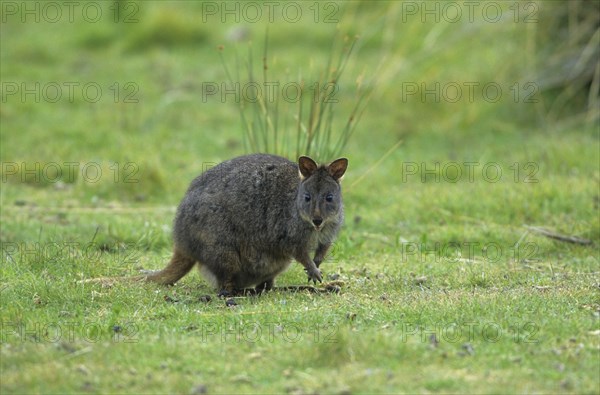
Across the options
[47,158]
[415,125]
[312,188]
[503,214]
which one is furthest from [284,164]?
[415,125]

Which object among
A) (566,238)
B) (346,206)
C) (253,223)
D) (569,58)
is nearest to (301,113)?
(346,206)

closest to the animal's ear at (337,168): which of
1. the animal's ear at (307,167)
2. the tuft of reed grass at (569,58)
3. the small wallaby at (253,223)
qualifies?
the small wallaby at (253,223)

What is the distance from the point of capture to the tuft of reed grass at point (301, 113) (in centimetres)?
897

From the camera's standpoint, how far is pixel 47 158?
11.5 m

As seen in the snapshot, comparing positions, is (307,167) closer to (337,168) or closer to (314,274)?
(337,168)

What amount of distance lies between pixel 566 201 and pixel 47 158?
230 inches

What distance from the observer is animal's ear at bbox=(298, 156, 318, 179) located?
23.6 feet

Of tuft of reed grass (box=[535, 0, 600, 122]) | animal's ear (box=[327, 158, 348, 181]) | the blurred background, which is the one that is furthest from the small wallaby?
tuft of reed grass (box=[535, 0, 600, 122])

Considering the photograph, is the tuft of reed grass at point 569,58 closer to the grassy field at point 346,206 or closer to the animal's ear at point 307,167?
the grassy field at point 346,206

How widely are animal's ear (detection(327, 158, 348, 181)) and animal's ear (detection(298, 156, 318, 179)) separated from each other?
13cm

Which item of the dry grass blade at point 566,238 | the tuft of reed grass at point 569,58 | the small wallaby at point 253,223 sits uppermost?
the tuft of reed grass at point 569,58

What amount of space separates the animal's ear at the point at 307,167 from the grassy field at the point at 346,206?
870 mm

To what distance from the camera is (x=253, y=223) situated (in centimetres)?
720

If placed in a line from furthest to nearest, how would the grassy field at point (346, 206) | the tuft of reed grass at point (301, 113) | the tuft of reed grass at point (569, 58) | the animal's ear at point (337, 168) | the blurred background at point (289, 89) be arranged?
the tuft of reed grass at point (569, 58)
the blurred background at point (289, 89)
the tuft of reed grass at point (301, 113)
the animal's ear at point (337, 168)
the grassy field at point (346, 206)
